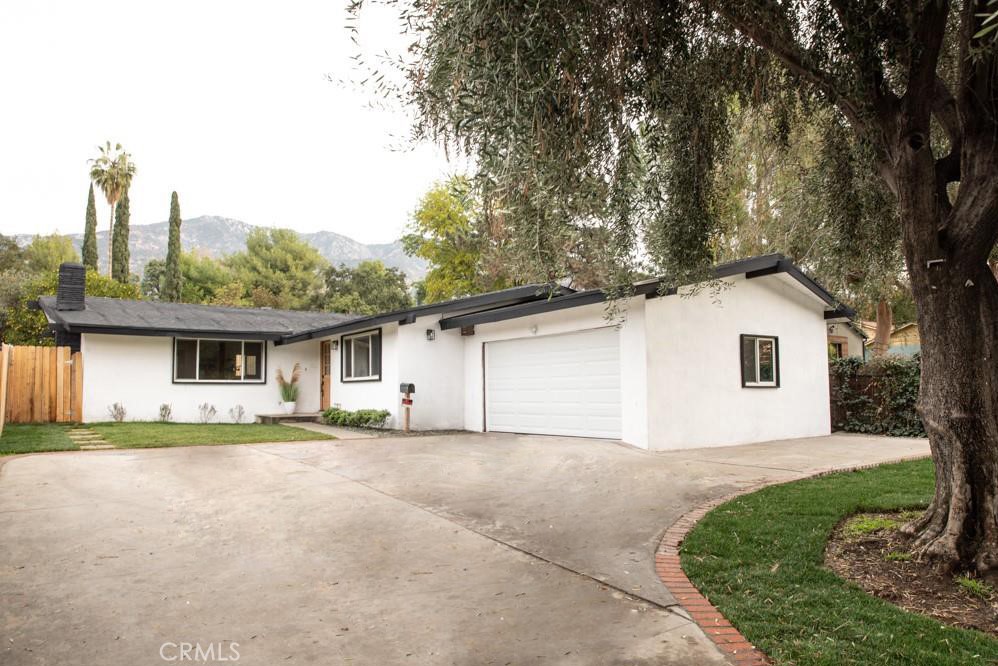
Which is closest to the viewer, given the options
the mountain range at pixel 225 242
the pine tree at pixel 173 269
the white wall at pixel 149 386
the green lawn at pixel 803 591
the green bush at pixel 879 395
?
the green lawn at pixel 803 591

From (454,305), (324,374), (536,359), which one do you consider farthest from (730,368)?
(324,374)

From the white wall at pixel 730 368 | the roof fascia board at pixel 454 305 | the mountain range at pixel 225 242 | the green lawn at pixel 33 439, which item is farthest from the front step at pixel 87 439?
the mountain range at pixel 225 242

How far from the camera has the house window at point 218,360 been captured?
17.3 metres

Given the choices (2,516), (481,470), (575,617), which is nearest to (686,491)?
(481,470)

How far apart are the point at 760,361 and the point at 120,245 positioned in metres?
37.2

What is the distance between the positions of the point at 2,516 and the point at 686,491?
6664 millimetres

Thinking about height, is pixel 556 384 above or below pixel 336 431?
above

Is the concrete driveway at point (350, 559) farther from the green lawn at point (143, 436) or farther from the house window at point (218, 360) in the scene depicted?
the house window at point (218, 360)

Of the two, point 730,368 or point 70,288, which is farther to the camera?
point 70,288

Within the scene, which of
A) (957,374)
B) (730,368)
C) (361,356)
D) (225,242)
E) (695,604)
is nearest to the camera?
(695,604)

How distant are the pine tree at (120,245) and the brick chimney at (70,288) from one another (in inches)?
867

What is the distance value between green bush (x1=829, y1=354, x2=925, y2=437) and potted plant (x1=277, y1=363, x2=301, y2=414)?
559 inches

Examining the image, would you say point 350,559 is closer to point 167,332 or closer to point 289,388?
point 167,332

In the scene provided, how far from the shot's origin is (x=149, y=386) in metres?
16.7
